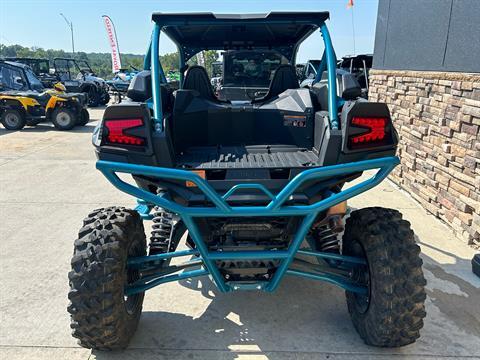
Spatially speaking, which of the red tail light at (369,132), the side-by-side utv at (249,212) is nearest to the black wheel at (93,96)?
the side-by-side utv at (249,212)

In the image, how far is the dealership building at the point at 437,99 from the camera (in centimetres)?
430

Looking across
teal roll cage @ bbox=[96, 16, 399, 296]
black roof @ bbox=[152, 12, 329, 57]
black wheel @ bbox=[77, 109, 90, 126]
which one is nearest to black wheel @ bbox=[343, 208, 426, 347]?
teal roll cage @ bbox=[96, 16, 399, 296]

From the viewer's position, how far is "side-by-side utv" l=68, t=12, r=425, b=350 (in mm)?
2352

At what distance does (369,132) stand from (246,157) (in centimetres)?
89

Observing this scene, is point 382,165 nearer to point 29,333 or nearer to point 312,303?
point 312,303

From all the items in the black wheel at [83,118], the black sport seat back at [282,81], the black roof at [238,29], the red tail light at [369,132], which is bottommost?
the black wheel at [83,118]

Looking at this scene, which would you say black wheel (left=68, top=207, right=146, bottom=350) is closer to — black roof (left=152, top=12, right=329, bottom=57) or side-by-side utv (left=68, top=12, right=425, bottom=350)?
side-by-side utv (left=68, top=12, right=425, bottom=350)

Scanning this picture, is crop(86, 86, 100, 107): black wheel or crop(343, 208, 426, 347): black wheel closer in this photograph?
crop(343, 208, 426, 347): black wheel

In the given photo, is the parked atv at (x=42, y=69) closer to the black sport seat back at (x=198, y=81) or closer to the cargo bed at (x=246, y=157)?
the black sport seat back at (x=198, y=81)

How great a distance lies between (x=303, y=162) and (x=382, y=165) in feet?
1.89

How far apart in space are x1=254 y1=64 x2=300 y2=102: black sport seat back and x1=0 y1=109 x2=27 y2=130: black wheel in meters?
10.5

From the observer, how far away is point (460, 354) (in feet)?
8.76

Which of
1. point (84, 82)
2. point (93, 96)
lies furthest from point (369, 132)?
point (93, 96)

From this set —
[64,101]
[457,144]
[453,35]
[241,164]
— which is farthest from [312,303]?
[64,101]
